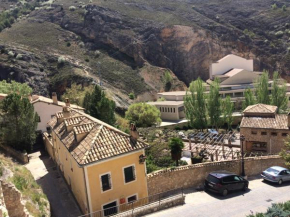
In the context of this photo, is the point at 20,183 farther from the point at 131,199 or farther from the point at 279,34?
the point at 279,34

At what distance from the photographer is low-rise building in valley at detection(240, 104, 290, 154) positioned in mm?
28297

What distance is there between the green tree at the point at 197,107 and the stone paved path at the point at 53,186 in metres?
22.2

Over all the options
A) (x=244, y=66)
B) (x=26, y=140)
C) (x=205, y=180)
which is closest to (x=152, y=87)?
(x=244, y=66)

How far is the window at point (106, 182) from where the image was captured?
16297 mm

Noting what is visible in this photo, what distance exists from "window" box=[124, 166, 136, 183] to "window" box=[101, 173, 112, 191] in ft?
3.70

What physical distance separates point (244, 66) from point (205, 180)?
2227 inches

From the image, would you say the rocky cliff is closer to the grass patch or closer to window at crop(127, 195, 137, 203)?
window at crop(127, 195, 137, 203)

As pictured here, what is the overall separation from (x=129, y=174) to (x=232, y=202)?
6930 mm

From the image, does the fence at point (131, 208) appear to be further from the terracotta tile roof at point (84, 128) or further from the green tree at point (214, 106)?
the green tree at point (214, 106)

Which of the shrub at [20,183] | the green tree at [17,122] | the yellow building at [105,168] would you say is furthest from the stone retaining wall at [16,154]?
the shrub at [20,183]

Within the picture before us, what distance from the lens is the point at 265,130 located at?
28969 mm

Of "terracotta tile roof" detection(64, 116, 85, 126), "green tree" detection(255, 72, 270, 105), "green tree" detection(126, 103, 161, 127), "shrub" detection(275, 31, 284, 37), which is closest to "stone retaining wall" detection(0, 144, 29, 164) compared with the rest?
"terracotta tile roof" detection(64, 116, 85, 126)

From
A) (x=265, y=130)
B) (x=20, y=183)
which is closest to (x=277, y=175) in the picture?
(x=265, y=130)

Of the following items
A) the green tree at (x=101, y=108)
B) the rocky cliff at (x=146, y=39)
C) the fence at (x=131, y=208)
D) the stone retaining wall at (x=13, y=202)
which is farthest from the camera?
the rocky cliff at (x=146, y=39)
